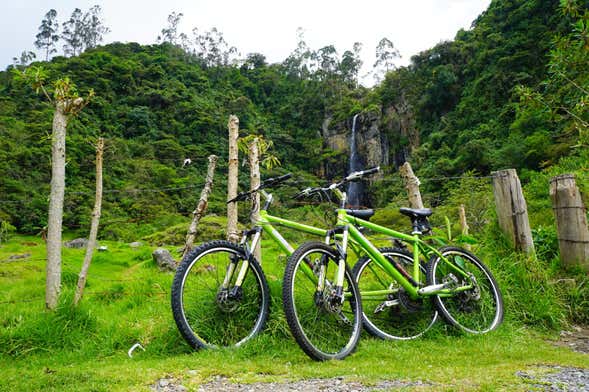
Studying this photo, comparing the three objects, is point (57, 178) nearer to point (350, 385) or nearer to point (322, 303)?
point (322, 303)

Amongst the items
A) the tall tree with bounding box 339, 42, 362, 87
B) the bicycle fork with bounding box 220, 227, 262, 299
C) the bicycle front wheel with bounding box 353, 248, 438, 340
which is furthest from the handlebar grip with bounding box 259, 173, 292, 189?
the tall tree with bounding box 339, 42, 362, 87

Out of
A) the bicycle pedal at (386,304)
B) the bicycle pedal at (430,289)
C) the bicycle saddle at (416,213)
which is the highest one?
the bicycle saddle at (416,213)

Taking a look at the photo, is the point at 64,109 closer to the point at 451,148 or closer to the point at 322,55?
the point at 451,148

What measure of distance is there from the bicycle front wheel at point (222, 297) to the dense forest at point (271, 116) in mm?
15990

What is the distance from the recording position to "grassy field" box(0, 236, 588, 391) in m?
2.89

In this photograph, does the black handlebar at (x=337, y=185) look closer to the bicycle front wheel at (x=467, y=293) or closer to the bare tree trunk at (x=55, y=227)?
the bicycle front wheel at (x=467, y=293)

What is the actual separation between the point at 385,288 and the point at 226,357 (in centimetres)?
179

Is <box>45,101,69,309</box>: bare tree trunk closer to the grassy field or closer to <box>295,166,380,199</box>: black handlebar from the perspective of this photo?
the grassy field

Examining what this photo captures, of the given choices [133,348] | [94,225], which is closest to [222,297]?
[133,348]

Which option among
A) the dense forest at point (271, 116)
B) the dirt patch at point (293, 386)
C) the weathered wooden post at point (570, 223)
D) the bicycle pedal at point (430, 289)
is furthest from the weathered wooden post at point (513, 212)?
the dense forest at point (271, 116)

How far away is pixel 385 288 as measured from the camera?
4406 mm

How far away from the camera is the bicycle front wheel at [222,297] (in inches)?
142

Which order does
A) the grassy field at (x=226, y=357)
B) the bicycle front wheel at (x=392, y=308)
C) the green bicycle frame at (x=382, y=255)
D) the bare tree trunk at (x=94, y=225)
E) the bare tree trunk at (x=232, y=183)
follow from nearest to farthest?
the grassy field at (x=226, y=357), the green bicycle frame at (x=382, y=255), the bicycle front wheel at (x=392, y=308), the bare tree trunk at (x=232, y=183), the bare tree trunk at (x=94, y=225)

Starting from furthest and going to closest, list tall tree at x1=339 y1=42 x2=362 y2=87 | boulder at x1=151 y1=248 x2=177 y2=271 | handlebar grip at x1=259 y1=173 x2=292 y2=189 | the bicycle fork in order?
1. tall tree at x1=339 y1=42 x2=362 y2=87
2. boulder at x1=151 y1=248 x2=177 y2=271
3. handlebar grip at x1=259 y1=173 x2=292 y2=189
4. the bicycle fork
